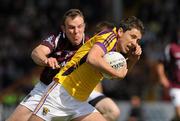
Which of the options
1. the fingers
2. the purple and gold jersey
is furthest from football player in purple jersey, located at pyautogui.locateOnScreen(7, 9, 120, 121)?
the purple and gold jersey

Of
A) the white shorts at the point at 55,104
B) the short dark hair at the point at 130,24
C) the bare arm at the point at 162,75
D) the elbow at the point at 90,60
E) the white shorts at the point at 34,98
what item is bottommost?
the bare arm at the point at 162,75

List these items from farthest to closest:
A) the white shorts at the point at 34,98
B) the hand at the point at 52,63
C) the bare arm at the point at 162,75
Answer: the bare arm at the point at 162,75, the white shorts at the point at 34,98, the hand at the point at 52,63

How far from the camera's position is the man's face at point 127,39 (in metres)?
7.69

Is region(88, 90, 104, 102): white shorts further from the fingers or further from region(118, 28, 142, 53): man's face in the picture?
region(118, 28, 142, 53): man's face

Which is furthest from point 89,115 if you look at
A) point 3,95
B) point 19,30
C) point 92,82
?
point 19,30

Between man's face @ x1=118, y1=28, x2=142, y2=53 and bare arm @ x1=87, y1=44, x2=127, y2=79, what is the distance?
1.21 feet

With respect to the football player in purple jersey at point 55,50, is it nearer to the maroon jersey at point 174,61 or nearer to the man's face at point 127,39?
the man's face at point 127,39

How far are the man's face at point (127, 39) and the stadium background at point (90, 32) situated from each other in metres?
8.39

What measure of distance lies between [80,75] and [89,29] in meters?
13.2

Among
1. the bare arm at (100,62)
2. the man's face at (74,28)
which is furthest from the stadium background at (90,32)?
the bare arm at (100,62)

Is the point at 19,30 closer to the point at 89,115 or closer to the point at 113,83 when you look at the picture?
the point at 113,83

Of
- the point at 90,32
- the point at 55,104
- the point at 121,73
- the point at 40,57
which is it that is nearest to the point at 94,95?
the point at 40,57

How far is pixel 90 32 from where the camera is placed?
2039 centimetres

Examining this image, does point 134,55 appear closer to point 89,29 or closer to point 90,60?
point 90,60
